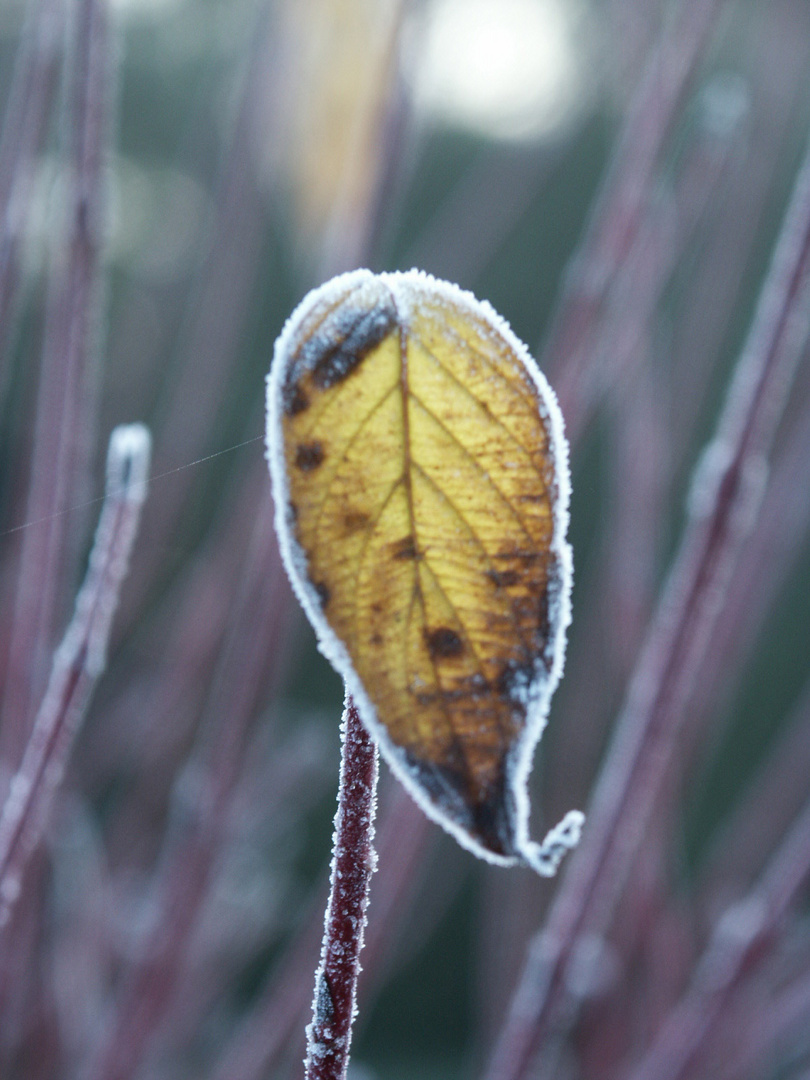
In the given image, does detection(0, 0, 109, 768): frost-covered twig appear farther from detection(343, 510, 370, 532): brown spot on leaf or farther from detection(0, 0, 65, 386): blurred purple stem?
detection(343, 510, 370, 532): brown spot on leaf

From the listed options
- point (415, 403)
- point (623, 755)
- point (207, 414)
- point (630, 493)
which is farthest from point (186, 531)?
point (415, 403)

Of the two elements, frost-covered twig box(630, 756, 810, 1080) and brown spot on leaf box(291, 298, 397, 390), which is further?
frost-covered twig box(630, 756, 810, 1080)

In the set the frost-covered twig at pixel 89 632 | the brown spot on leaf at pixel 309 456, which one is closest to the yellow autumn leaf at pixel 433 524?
the brown spot on leaf at pixel 309 456

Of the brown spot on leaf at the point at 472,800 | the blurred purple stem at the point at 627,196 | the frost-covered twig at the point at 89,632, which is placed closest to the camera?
the brown spot on leaf at the point at 472,800

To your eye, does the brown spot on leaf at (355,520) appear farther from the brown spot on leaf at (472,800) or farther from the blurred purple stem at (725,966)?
the blurred purple stem at (725,966)

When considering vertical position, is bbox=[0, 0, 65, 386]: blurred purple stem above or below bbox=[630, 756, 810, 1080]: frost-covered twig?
above

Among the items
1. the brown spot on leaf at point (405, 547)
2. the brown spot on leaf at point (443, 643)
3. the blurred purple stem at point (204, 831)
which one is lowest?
the blurred purple stem at point (204, 831)

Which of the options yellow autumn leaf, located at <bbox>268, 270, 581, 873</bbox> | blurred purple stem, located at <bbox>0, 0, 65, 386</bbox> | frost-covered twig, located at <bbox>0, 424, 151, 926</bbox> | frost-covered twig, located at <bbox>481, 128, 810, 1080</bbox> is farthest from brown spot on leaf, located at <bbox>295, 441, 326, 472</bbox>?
blurred purple stem, located at <bbox>0, 0, 65, 386</bbox>

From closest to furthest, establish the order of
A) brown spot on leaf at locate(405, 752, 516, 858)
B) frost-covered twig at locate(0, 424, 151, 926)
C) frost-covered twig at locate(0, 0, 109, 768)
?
brown spot on leaf at locate(405, 752, 516, 858), frost-covered twig at locate(0, 424, 151, 926), frost-covered twig at locate(0, 0, 109, 768)

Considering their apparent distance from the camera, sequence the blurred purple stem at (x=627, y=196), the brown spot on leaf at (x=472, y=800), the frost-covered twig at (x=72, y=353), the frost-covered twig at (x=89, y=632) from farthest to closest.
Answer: the blurred purple stem at (x=627, y=196)
the frost-covered twig at (x=72, y=353)
the frost-covered twig at (x=89, y=632)
the brown spot on leaf at (x=472, y=800)
